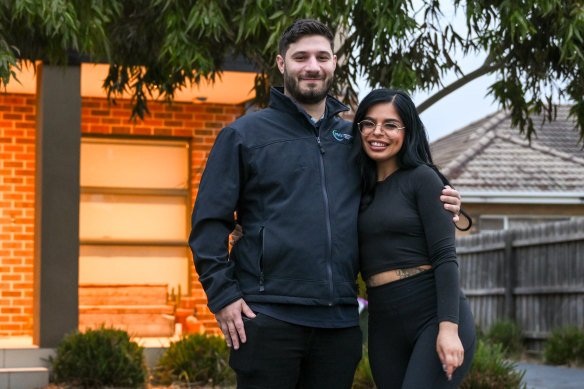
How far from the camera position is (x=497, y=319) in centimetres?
1423

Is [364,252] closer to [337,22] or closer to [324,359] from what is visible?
[324,359]

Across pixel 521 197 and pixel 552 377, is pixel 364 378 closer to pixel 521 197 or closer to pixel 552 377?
pixel 552 377

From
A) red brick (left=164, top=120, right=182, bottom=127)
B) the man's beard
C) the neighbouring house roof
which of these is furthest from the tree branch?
the neighbouring house roof

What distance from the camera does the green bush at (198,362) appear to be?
8.93 metres

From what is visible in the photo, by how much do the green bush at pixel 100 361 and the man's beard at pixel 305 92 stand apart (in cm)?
548

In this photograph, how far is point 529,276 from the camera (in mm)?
13781

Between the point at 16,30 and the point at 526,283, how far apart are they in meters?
9.07

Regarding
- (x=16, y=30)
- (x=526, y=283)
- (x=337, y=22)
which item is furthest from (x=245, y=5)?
(x=526, y=283)

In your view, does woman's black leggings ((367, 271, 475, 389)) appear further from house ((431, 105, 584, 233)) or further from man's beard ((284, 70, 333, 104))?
house ((431, 105, 584, 233))

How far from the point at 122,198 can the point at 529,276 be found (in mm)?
6068

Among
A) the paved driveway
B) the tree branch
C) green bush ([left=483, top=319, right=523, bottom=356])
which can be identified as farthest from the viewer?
green bush ([left=483, top=319, right=523, bottom=356])

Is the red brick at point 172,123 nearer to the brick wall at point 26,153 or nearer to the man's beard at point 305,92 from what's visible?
the brick wall at point 26,153

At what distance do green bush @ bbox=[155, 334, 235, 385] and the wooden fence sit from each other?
5378 mm

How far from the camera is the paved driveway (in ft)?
30.0
